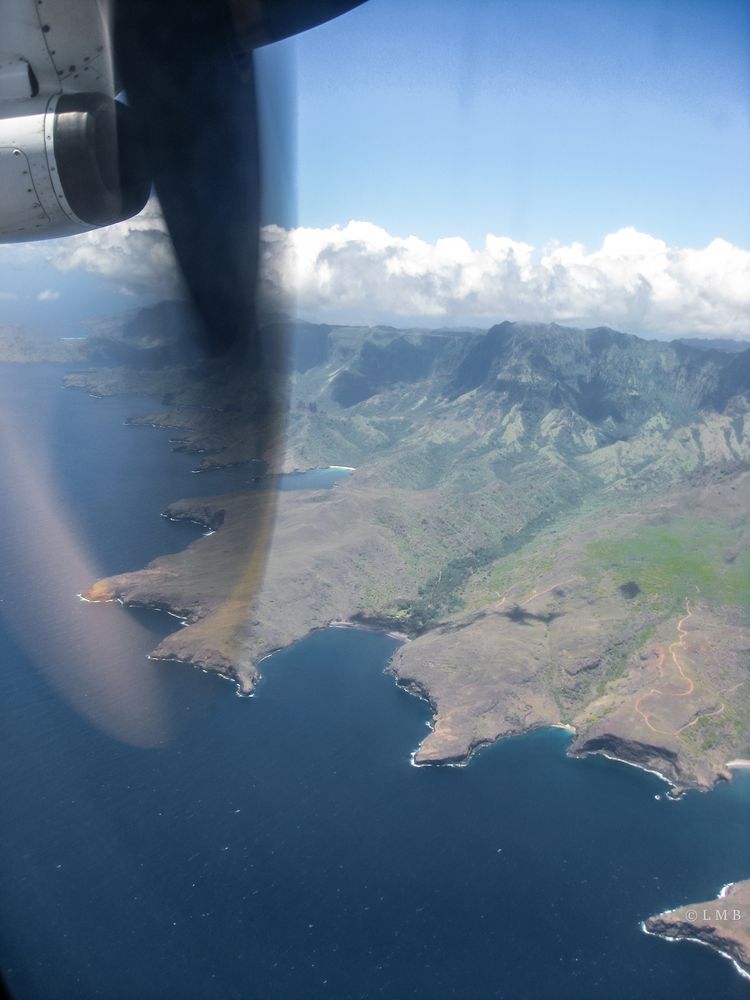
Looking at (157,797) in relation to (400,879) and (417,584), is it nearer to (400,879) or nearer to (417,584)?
(400,879)

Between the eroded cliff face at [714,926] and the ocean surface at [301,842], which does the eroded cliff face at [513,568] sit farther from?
the eroded cliff face at [714,926]

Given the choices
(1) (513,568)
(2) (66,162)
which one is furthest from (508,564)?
(2) (66,162)

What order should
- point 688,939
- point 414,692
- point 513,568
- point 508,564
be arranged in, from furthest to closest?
1. point 508,564
2. point 513,568
3. point 414,692
4. point 688,939

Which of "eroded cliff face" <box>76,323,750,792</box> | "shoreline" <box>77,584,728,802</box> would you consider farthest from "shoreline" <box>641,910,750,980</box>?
"eroded cliff face" <box>76,323,750,792</box>

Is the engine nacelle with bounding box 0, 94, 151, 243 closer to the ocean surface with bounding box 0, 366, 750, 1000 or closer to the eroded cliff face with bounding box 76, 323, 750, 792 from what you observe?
the eroded cliff face with bounding box 76, 323, 750, 792

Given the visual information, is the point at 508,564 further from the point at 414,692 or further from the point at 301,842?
the point at 301,842
